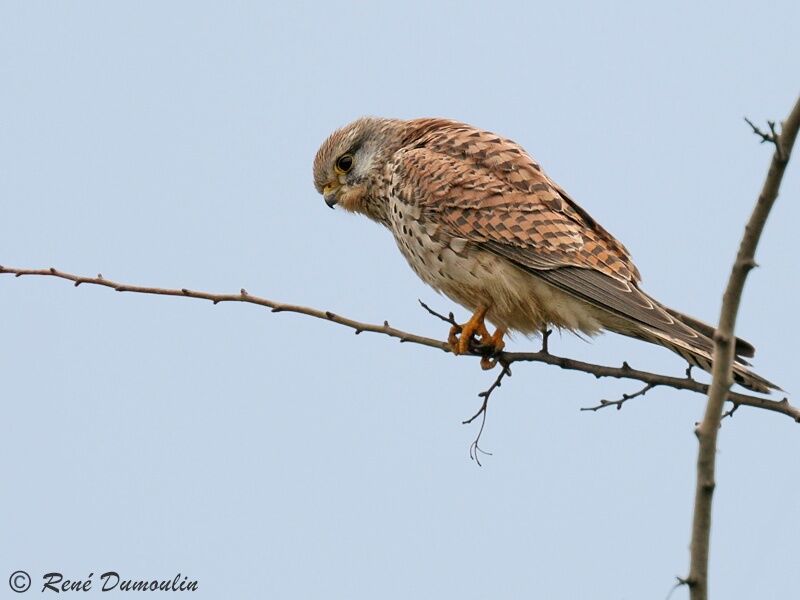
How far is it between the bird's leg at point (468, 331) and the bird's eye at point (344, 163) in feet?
4.09

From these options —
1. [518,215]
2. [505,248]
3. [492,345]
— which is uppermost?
[518,215]

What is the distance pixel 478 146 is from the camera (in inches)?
185

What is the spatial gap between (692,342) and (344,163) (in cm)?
223

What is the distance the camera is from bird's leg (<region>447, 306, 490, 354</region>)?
4.25m

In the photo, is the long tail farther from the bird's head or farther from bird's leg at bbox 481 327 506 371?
the bird's head

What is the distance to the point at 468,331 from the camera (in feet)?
14.0

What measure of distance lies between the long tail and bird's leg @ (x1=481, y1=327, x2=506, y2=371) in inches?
22.8

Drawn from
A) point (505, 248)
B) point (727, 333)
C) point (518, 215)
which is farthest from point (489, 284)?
point (727, 333)

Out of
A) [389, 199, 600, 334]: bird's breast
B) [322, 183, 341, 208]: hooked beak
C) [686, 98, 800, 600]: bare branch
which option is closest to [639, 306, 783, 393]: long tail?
[389, 199, 600, 334]: bird's breast

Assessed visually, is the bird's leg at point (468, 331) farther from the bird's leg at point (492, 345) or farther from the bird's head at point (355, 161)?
the bird's head at point (355, 161)

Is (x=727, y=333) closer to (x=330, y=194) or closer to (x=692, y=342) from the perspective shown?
(x=692, y=342)

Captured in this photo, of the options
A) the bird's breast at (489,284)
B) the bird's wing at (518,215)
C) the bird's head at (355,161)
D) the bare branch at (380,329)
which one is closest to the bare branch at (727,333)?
the bare branch at (380,329)

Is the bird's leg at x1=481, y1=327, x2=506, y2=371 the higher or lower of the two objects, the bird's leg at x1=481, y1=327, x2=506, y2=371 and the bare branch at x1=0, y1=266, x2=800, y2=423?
the higher

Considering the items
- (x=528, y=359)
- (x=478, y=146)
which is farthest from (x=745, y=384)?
(x=478, y=146)
